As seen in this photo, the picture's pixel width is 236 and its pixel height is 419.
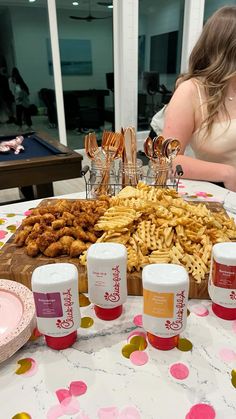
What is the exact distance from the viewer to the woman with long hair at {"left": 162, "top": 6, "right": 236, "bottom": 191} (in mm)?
1458

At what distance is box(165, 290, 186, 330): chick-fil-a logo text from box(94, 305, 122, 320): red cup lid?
6.0 inches

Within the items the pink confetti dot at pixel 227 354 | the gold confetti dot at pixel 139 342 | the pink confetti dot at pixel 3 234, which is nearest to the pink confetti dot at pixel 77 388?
the gold confetti dot at pixel 139 342

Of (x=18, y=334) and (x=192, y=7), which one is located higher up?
(x=192, y=7)

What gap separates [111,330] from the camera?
71 cm

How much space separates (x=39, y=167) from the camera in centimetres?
213

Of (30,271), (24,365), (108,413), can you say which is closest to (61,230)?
(30,271)

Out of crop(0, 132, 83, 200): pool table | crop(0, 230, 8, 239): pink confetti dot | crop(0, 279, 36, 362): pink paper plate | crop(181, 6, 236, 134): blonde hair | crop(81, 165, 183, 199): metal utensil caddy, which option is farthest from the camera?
crop(0, 132, 83, 200): pool table

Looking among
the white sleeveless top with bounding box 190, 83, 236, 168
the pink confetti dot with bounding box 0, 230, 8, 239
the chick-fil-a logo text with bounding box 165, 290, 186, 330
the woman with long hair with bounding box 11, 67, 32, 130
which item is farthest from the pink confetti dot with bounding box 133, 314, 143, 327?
the woman with long hair with bounding box 11, 67, 32, 130

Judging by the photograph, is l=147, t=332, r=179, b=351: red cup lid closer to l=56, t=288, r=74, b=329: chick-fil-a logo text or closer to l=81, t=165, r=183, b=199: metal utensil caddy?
l=56, t=288, r=74, b=329: chick-fil-a logo text

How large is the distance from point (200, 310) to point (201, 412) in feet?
0.84

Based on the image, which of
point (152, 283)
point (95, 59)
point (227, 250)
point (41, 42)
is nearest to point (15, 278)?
point (152, 283)

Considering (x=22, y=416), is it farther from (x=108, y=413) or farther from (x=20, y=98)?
(x=20, y=98)

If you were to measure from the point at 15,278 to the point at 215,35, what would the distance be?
128cm

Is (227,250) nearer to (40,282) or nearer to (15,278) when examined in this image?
(40,282)
